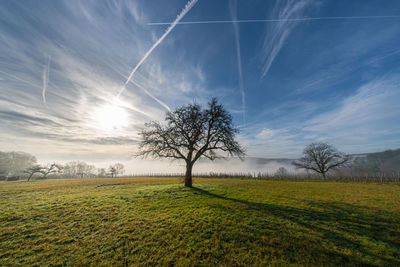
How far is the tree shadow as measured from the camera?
5.73 metres

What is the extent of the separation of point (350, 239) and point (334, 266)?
114 inches

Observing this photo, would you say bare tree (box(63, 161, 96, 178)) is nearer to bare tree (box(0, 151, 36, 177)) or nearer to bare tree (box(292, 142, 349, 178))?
bare tree (box(0, 151, 36, 177))

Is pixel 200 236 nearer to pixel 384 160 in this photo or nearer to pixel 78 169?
pixel 78 169

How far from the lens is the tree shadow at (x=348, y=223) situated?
5.73 metres

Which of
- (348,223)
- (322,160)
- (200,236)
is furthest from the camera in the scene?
(322,160)

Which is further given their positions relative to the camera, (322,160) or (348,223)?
(322,160)

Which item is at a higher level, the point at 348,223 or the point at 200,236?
the point at 200,236

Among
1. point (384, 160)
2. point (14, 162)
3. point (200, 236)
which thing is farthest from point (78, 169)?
point (384, 160)

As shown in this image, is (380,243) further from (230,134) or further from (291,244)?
(230,134)

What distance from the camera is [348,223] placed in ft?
25.2

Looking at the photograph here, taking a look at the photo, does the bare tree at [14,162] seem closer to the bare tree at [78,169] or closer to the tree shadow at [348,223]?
the bare tree at [78,169]

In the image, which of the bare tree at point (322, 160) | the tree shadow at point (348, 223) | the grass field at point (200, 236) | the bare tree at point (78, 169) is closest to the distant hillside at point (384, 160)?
the bare tree at point (322, 160)

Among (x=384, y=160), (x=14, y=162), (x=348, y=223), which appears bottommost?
(x=348, y=223)

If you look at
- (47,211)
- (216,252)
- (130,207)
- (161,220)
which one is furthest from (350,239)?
(47,211)
